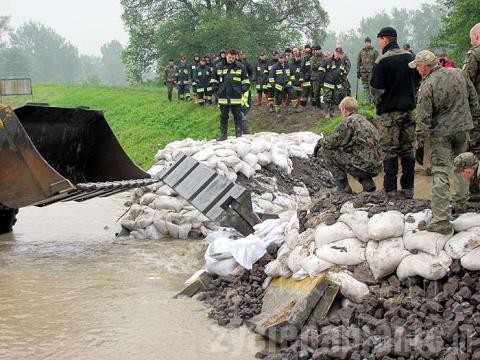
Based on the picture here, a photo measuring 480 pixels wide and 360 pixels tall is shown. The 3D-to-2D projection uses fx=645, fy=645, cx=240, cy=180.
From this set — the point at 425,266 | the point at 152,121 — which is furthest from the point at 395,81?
the point at 152,121

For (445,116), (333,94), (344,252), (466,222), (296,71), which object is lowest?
(344,252)

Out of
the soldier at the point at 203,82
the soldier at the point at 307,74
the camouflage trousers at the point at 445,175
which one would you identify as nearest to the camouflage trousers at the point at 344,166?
the camouflage trousers at the point at 445,175

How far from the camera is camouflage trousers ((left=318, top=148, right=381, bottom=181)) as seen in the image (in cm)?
634

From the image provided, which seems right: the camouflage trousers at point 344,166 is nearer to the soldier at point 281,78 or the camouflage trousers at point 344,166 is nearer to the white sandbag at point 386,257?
the white sandbag at point 386,257

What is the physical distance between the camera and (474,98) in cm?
516

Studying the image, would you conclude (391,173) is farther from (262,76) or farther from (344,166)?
(262,76)

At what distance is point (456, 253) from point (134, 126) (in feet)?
56.3

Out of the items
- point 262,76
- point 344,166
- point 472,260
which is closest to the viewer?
point 472,260

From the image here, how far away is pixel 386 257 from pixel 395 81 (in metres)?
→ 1.83

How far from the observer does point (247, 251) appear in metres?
5.71

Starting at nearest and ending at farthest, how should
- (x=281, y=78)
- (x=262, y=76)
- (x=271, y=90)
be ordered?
(x=281, y=78), (x=271, y=90), (x=262, y=76)

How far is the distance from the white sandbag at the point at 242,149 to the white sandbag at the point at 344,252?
16.6 ft

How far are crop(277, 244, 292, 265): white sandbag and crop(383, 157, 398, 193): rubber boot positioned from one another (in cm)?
112

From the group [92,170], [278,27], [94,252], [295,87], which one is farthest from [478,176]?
[278,27]
